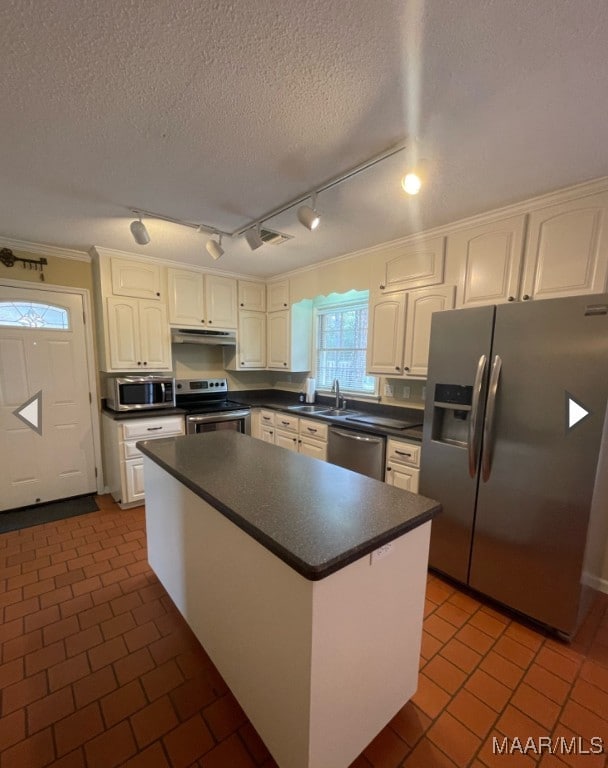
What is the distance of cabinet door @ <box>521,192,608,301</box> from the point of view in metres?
1.76

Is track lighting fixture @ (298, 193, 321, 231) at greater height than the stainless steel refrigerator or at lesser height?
greater

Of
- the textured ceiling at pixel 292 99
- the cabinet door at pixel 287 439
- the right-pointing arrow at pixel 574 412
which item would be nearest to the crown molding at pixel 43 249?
the textured ceiling at pixel 292 99

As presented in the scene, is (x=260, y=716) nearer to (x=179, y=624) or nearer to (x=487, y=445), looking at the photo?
(x=179, y=624)

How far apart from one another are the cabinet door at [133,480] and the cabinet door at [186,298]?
4.91 feet

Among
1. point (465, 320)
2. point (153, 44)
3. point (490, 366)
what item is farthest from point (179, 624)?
point (153, 44)

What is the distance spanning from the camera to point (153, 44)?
1.03m

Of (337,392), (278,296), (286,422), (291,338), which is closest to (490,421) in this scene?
(337,392)

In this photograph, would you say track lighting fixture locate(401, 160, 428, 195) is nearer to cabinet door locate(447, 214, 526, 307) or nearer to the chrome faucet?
cabinet door locate(447, 214, 526, 307)

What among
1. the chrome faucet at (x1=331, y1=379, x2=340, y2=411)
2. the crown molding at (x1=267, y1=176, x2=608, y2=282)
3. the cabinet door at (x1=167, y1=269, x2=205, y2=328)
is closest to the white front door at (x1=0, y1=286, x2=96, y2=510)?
the cabinet door at (x1=167, y1=269, x2=205, y2=328)

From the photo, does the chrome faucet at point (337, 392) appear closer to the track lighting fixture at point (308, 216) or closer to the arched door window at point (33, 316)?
the track lighting fixture at point (308, 216)

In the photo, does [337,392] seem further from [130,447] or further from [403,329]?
[130,447]

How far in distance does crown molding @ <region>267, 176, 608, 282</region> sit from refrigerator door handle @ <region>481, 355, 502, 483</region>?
1.00 metres

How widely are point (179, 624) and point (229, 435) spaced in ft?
3.61

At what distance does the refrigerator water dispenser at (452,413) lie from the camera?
1990 millimetres
